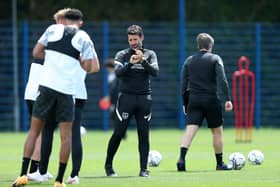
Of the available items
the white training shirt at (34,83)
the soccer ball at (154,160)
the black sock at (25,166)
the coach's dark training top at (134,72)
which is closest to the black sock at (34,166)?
the white training shirt at (34,83)

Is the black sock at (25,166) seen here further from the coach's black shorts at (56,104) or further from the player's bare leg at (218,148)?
the player's bare leg at (218,148)

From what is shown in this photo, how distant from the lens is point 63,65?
12500mm

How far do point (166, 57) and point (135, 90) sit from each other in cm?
1688

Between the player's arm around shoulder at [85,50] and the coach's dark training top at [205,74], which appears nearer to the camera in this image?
the player's arm around shoulder at [85,50]

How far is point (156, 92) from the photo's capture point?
32094mm

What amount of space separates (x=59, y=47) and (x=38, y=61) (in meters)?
1.74

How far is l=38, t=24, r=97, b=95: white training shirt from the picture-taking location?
12.5m

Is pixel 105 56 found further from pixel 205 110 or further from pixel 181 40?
pixel 205 110

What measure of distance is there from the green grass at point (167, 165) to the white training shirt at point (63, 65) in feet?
5.02

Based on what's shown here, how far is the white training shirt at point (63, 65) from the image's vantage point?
1248 centimetres

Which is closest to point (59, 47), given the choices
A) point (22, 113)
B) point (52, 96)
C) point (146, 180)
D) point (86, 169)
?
point (52, 96)

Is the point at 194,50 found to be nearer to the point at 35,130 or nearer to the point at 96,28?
the point at 96,28

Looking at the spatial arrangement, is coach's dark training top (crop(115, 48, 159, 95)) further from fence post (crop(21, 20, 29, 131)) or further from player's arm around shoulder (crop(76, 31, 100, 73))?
fence post (crop(21, 20, 29, 131))

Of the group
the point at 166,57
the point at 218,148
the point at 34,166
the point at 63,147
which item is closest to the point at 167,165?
the point at 218,148
